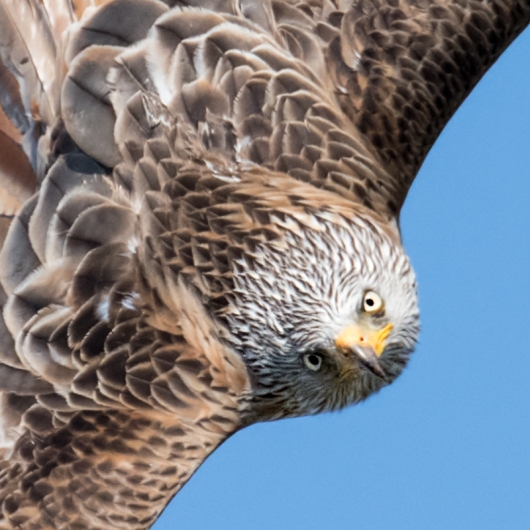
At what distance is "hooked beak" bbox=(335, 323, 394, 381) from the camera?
709cm

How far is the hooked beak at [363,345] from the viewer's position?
709 centimetres

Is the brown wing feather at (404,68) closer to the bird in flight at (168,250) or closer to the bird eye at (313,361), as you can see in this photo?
the bird in flight at (168,250)

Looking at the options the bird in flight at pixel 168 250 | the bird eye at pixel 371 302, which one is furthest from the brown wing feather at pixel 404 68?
the bird eye at pixel 371 302

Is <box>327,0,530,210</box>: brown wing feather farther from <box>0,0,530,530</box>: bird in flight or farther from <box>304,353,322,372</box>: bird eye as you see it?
<box>304,353,322,372</box>: bird eye

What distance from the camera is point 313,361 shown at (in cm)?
737

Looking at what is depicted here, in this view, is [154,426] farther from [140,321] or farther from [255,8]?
[255,8]

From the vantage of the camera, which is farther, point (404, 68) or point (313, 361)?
point (404, 68)

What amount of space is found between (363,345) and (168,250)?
4.17 feet

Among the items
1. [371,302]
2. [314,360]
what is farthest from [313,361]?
[371,302]

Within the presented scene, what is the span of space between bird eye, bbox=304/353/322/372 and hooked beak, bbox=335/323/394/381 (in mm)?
203

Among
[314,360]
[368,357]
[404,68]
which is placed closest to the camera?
[368,357]

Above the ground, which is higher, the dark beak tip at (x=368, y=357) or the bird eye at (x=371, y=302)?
the bird eye at (x=371, y=302)

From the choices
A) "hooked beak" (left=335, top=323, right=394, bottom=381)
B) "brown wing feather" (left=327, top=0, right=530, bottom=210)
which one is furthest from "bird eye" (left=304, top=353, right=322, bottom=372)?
"brown wing feather" (left=327, top=0, right=530, bottom=210)

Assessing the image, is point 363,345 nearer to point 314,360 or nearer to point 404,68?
point 314,360
